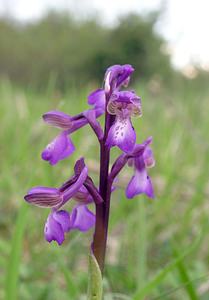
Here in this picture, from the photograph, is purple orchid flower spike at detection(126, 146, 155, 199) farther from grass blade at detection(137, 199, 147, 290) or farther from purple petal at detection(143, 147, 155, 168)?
grass blade at detection(137, 199, 147, 290)

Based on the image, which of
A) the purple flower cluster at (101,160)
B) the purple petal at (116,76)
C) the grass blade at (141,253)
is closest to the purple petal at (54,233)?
the purple flower cluster at (101,160)

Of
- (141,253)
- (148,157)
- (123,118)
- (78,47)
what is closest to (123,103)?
(123,118)

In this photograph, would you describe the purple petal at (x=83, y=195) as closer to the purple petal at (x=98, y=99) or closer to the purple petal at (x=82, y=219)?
the purple petal at (x=82, y=219)

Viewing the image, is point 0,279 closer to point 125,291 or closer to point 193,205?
point 125,291

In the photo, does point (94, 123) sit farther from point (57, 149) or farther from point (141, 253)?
point (141, 253)

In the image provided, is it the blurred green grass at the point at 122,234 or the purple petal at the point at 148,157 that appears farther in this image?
the blurred green grass at the point at 122,234

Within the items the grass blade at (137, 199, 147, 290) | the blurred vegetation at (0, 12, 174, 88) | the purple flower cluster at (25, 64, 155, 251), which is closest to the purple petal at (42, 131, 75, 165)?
the purple flower cluster at (25, 64, 155, 251)

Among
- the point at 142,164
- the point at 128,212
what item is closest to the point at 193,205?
the point at 128,212

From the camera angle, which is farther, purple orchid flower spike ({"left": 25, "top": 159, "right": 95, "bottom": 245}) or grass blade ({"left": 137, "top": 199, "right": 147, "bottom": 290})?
grass blade ({"left": 137, "top": 199, "right": 147, "bottom": 290})
